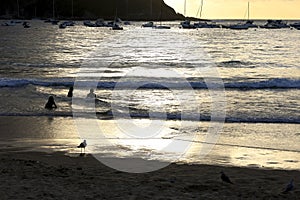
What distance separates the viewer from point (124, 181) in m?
8.93

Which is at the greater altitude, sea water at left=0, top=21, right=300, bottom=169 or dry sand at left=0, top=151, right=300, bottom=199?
dry sand at left=0, top=151, right=300, bottom=199

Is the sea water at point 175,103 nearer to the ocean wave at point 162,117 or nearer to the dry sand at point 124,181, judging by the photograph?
the ocean wave at point 162,117

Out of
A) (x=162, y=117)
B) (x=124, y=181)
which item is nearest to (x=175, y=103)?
(x=162, y=117)

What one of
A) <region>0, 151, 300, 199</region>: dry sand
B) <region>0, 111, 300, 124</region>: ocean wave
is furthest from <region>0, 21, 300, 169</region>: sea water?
<region>0, 151, 300, 199</region>: dry sand

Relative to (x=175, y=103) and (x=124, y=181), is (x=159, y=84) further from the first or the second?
(x=124, y=181)

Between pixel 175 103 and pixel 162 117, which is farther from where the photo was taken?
pixel 175 103

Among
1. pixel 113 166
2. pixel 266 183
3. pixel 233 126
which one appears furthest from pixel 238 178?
pixel 233 126

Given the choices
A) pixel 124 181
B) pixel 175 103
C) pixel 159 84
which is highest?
pixel 124 181

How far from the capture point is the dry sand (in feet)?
26.4

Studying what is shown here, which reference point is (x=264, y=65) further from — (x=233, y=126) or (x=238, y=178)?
(x=238, y=178)

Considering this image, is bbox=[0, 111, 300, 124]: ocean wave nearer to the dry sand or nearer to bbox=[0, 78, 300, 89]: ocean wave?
the dry sand

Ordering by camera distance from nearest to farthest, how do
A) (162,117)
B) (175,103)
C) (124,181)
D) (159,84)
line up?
(124,181)
(162,117)
(175,103)
(159,84)

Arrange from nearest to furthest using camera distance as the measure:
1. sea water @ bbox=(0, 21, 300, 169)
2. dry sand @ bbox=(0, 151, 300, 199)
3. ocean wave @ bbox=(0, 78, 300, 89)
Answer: dry sand @ bbox=(0, 151, 300, 199) → sea water @ bbox=(0, 21, 300, 169) → ocean wave @ bbox=(0, 78, 300, 89)

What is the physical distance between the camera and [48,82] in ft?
89.9
